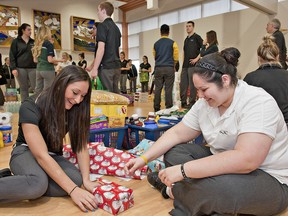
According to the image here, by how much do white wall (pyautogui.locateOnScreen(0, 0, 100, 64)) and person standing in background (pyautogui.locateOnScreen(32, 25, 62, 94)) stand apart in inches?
223

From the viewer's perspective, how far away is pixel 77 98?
1444 mm

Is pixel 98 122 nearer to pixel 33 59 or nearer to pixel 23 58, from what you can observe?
pixel 33 59

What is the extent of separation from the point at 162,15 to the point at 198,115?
9503mm

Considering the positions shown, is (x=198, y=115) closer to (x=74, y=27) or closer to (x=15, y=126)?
(x=15, y=126)

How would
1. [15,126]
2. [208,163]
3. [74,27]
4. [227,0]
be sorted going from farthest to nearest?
[74,27] → [227,0] → [15,126] → [208,163]

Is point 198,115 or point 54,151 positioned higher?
point 198,115

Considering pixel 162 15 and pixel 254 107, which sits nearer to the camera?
pixel 254 107

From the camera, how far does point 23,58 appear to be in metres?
4.06

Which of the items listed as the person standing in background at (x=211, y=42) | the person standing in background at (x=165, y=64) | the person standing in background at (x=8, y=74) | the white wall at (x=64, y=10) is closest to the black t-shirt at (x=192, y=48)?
the person standing in background at (x=211, y=42)

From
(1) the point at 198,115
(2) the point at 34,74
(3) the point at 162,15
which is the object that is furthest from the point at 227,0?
(1) the point at 198,115

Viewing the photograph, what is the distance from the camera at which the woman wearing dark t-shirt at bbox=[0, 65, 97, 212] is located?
1.37m

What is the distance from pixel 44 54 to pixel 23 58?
0.54 meters

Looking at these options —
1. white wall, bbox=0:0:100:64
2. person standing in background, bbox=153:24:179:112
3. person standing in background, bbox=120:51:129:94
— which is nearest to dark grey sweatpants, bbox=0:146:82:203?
person standing in background, bbox=153:24:179:112

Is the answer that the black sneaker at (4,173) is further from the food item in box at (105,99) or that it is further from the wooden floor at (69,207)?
the food item in box at (105,99)
